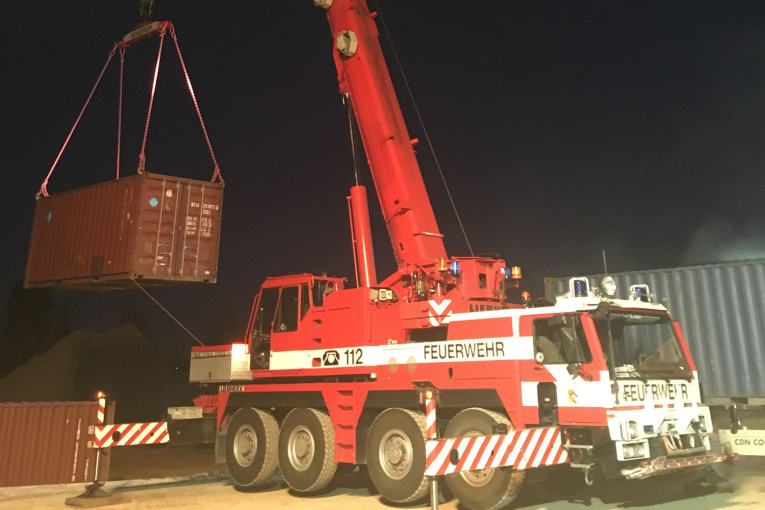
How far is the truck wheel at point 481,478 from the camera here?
7.34 meters

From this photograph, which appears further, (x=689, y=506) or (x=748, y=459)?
(x=748, y=459)

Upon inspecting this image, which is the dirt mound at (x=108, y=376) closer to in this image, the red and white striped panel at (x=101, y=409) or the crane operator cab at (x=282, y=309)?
the crane operator cab at (x=282, y=309)

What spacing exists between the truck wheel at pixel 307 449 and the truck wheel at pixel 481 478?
235cm

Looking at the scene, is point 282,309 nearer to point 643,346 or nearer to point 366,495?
point 366,495

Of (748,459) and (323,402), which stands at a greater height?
(323,402)

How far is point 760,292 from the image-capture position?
10.7m

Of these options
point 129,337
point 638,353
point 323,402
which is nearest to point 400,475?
point 323,402

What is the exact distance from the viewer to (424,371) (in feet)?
28.1

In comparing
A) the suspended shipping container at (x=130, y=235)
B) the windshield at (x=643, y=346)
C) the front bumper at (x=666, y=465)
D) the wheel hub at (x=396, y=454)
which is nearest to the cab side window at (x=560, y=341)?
the windshield at (x=643, y=346)

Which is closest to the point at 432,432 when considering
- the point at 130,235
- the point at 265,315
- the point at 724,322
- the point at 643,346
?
the point at 643,346

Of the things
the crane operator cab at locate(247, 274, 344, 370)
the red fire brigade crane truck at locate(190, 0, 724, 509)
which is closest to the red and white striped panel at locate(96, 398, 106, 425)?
the red fire brigade crane truck at locate(190, 0, 724, 509)

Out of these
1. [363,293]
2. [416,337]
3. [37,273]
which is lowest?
[416,337]

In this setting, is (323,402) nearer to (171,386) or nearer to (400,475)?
(400,475)

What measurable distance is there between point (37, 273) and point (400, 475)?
10228mm
